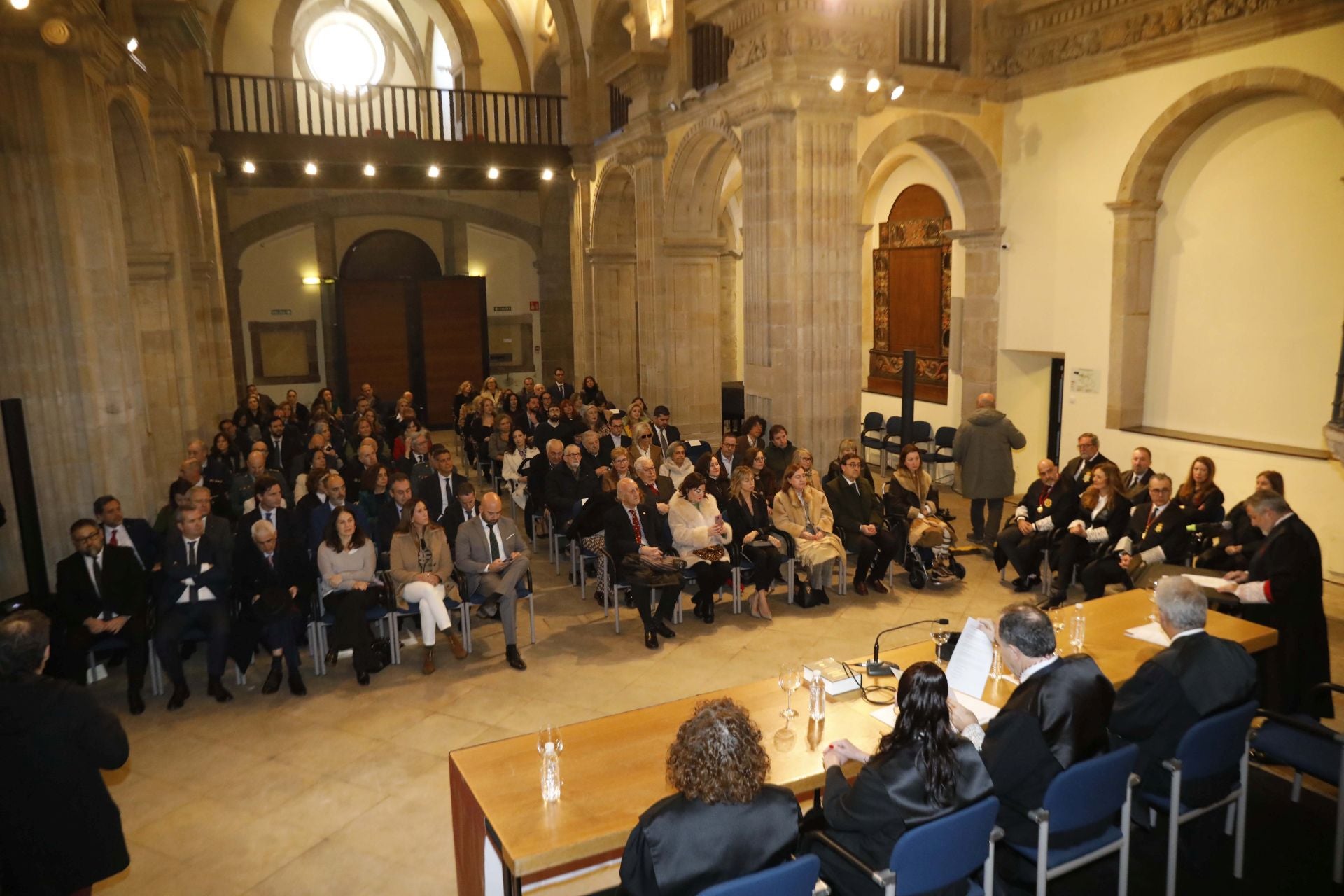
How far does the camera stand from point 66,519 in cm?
730

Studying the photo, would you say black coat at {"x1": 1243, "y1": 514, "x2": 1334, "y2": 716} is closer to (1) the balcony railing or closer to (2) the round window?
(1) the balcony railing

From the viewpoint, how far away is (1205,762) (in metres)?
3.70

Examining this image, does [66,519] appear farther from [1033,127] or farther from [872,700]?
[1033,127]

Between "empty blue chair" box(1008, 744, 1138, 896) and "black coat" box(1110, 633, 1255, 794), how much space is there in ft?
0.91

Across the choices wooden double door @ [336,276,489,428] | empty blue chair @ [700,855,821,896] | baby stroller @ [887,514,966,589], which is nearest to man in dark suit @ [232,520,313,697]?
empty blue chair @ [700,855,821,896]

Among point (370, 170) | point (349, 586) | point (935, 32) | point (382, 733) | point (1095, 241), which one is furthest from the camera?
point (370, 170)

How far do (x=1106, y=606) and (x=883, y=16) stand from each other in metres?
6.72

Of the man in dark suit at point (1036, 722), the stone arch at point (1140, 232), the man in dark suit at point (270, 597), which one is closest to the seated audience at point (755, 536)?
the man in dark suit at point (270, 597)

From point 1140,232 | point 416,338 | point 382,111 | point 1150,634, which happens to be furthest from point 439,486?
point 416,338

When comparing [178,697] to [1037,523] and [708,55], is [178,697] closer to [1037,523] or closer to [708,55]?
[1037,523]

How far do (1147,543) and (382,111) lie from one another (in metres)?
11.2

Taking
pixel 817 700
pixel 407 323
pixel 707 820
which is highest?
pixel 407 323

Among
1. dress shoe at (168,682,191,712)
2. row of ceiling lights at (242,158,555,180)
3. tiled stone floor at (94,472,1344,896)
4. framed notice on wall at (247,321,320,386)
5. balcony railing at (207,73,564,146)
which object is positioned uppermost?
balcony railing at (207,73,564,146)

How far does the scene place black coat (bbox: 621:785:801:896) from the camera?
2715 mm
